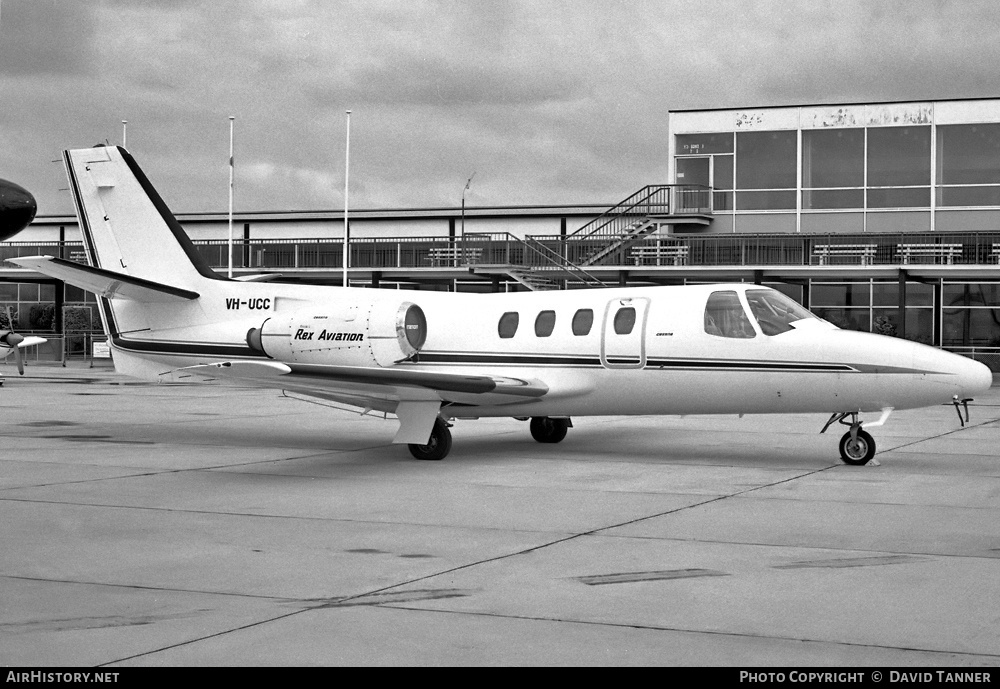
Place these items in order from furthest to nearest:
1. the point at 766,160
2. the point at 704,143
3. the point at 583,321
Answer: the point at 704,143, the point at 766,160, the point at 583,321

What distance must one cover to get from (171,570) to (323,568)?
3.59ft

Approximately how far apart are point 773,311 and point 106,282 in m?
10.0

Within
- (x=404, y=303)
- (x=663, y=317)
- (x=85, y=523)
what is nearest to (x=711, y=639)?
(x=85, y=523)

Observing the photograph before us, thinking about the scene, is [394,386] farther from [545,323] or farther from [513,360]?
[545,323]

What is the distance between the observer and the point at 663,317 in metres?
16.5

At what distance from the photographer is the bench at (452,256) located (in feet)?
155

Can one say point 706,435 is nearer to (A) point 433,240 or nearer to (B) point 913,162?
(B) point 913,162

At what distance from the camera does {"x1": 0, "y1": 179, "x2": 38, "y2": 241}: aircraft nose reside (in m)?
8.57

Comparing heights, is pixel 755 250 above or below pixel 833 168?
below

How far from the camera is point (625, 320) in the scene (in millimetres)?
16781

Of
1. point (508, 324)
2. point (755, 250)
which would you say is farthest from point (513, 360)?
point (755, 250)

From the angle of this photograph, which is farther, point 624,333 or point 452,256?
point 452,256


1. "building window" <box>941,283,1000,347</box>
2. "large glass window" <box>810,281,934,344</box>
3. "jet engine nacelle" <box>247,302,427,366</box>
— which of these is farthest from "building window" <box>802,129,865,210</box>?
"jet engine nacelle" <box>247,302,427,366</box>

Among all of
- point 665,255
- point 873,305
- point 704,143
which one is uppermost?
point 704,143
